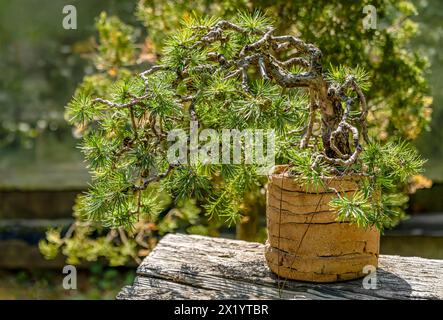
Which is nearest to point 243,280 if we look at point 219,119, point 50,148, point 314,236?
point 314,236

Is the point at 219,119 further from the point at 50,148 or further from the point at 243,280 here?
the point at 50,148

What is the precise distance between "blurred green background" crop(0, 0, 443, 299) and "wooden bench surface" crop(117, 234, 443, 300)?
1227mm

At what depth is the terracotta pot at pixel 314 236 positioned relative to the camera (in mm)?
1584

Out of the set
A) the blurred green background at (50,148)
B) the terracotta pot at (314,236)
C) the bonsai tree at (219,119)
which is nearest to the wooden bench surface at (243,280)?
the terracotta pot at (314,236)

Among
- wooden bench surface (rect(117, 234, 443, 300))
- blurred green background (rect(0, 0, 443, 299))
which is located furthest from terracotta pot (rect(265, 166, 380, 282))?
blurred green background (rect(0, 0, 443, 299))

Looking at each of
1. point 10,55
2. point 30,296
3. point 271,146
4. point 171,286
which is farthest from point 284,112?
point 10,55

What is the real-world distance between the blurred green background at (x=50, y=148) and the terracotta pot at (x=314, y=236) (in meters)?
1.36

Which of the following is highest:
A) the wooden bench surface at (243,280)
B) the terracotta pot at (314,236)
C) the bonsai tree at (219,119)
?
the bonsai tree at (219,119)

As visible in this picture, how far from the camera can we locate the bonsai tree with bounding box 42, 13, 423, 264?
57.3 inches

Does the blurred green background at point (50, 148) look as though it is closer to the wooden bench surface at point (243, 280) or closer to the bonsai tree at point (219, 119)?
the wooden bench surface at point (243, 280)

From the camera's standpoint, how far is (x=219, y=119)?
1.51m

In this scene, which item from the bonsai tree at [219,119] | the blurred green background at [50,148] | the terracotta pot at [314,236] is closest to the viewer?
the bonsai tree at [219,119]

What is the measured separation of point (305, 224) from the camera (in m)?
1.60

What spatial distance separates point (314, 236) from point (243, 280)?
23cm
